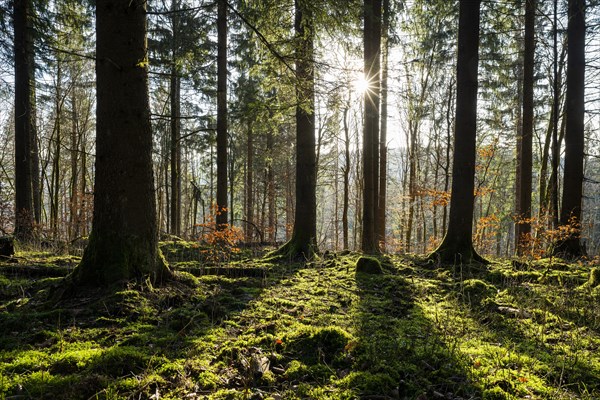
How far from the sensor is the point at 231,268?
5.99 m

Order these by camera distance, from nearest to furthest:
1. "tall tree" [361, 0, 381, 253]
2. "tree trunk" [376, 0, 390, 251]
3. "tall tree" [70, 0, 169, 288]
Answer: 1. "tall tree" [70, 0, 169, 288]
2. "tall tree" [361, 0, 381, 253]
3. "tree trunk" [376, 0, 390, 251]

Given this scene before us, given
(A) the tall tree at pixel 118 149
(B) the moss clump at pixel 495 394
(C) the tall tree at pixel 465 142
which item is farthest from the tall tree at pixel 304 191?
(B) the moss clump at pixel 495 394

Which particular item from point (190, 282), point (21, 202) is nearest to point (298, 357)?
point (190, 282)

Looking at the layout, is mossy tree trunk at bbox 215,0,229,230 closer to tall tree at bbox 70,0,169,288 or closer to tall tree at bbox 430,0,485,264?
tall tree at bbox 70,0,169,288

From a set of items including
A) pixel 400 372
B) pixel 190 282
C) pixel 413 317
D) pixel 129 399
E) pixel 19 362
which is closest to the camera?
pixel 129 399

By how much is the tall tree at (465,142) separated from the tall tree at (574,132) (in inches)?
124

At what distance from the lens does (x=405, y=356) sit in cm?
284

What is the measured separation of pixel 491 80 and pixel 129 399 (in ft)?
→ 53.3

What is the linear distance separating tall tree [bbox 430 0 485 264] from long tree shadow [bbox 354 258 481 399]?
134 inches

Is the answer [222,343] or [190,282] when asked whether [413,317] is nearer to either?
[222,343]

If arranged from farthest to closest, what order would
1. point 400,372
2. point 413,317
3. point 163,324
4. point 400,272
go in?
point 400,272, point 413,317, point 163,324, point 400,372

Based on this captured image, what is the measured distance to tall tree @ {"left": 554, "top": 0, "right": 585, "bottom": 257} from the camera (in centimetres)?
838

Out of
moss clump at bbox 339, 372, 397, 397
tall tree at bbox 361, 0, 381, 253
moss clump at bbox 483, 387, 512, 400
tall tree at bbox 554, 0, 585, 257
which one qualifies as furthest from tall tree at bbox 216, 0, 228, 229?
tall tree at bbox 554, 0, 585, 257

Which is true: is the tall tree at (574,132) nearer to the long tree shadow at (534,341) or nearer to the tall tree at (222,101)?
the long tree shadow at (534,341)
